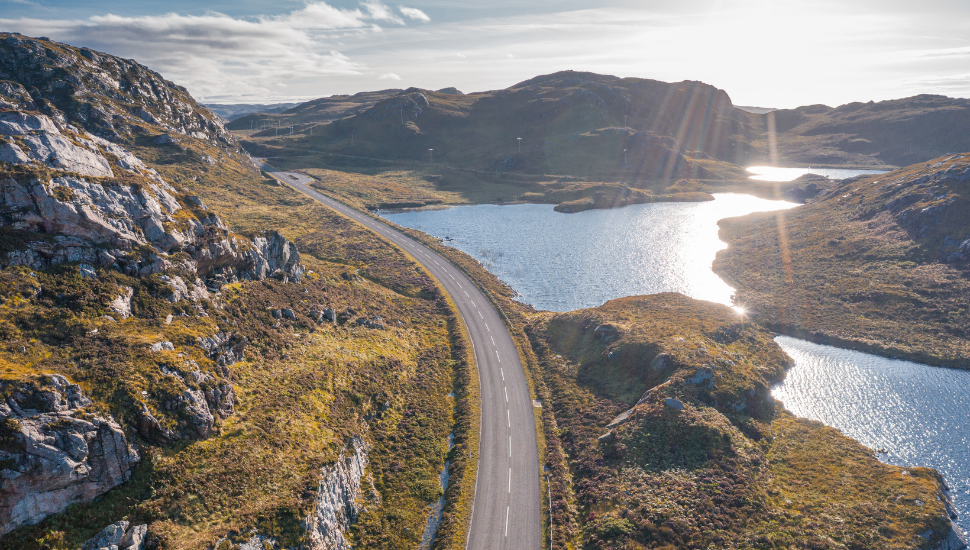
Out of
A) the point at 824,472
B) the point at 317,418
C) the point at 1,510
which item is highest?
the point at 1,510

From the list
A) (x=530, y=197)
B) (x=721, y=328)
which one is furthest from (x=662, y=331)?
(x=530, y=197)

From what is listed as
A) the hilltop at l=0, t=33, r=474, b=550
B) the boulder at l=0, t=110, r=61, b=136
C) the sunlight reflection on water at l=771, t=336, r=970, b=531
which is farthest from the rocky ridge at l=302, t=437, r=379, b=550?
the sunlight reflection on water at l=771, t=336, r=970, b=531

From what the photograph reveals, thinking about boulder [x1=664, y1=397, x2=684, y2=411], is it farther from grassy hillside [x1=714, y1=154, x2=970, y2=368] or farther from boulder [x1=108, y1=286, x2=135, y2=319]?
boulder [x1=108, y1=286, x2=135, y2=319]

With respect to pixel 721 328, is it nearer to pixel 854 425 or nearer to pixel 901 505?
pixel 854 425

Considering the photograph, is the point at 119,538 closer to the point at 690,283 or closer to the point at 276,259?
the point at 276,259

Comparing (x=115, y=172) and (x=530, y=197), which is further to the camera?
(x=530, y=197)

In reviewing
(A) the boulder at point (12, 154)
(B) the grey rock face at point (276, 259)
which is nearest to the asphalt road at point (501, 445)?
(B) the grey rock face at point (276, 259)

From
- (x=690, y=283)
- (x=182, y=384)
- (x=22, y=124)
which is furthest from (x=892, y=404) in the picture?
(x=22, y=124)
